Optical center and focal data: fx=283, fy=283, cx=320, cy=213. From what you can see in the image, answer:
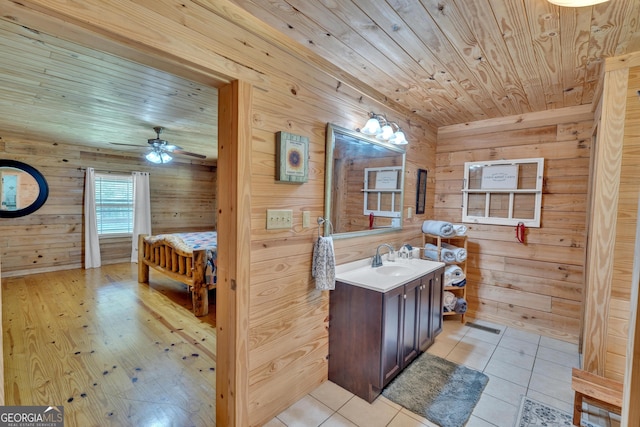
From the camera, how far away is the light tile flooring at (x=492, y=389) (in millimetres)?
1784

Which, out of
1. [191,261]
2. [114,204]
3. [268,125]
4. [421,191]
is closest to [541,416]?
[421,191]

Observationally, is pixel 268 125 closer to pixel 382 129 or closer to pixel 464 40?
pixel 382 129

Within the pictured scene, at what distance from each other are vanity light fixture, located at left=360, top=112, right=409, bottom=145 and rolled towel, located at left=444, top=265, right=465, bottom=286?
1.54 meters

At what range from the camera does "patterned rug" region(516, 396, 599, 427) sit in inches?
69.3

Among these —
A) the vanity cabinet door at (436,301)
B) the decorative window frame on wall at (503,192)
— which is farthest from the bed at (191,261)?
the decorative window frame on wall at (503,192)

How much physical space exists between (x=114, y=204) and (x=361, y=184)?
543 cm

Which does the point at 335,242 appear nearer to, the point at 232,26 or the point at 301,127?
the point at 301,127

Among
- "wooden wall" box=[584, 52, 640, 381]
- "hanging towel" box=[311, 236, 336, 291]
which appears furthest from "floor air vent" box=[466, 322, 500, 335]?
"hanging towel" box=[311, 236, 336, 291]

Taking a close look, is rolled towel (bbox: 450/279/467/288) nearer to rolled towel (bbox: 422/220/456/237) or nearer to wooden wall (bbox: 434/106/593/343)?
wooden wall (bbox: 434/106/593/343)

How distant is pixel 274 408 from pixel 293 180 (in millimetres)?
1445

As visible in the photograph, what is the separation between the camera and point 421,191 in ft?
10.9

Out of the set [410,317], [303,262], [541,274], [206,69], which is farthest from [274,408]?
[541,274]

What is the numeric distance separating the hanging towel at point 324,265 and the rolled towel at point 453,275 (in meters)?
1.74

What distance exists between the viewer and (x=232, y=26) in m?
1.45
